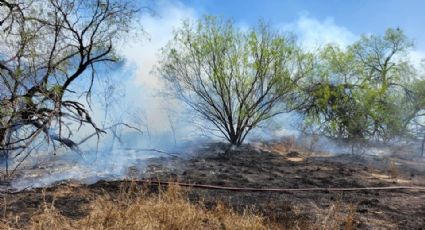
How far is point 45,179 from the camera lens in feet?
31.4

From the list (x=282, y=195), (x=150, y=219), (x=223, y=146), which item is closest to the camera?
(x=150, y=219)

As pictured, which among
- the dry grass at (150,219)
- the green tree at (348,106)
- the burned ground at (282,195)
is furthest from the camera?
the green tree at (348,106)

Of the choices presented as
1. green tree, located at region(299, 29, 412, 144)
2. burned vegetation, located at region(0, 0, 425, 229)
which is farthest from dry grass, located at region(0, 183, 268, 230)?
green tree, located at region(299, 29, 412, 144)

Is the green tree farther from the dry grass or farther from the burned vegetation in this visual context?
the dry grass

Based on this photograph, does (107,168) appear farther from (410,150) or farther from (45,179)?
(410,150)

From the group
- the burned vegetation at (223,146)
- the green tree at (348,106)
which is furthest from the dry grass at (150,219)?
the green tree at (348,106)

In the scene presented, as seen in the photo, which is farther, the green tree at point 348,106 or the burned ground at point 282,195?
the green tree at point 348,106

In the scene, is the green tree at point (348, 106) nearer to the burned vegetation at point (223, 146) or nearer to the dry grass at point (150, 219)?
the burned vegetation at point (223, 146)

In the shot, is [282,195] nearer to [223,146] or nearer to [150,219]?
Answer: [150,219]

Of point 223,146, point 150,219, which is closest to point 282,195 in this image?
point 150,219

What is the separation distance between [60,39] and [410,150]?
66.7 ft

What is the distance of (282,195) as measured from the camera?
29.2 feet

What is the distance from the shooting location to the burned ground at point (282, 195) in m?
6.88

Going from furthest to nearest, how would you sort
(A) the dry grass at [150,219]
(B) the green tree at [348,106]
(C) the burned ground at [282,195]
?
(B) the green tree at [348,106], (C) the burned ground at [282,195], (A) the dry grass at [150,219]
